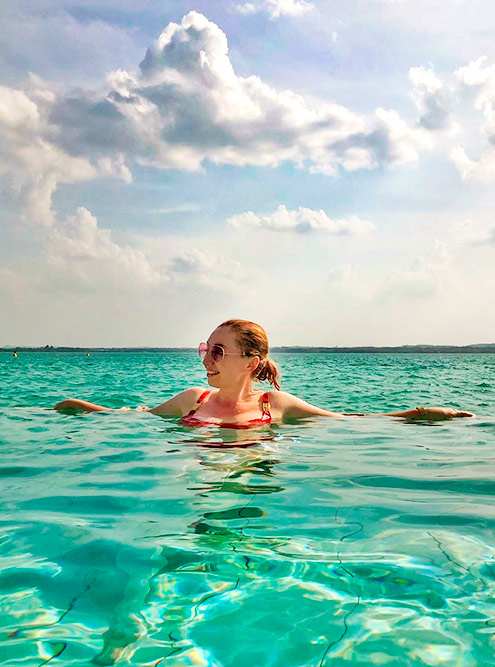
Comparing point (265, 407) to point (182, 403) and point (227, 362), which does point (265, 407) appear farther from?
point (182, 403)

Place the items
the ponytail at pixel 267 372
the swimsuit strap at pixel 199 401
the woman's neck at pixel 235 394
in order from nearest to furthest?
the ponytail at pixel 267 372, the woman's neck at pixel 235 394, the swimsuit strap at pixel 199 401

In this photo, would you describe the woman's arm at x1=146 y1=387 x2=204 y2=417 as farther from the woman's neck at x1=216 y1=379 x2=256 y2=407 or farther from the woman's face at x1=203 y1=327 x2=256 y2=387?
the woman's face at x1=203 y1=327 x2=256 y2=387

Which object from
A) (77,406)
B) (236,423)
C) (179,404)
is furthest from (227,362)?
(77,406)

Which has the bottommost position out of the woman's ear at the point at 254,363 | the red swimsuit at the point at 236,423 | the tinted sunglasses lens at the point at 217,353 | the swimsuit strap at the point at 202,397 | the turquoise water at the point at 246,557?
the turquoise water at the point at 246,557

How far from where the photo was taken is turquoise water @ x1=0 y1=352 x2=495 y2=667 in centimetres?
207

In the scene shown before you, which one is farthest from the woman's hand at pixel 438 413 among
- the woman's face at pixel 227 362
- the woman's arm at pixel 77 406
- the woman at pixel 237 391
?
the woman's arm at pixel 77 406

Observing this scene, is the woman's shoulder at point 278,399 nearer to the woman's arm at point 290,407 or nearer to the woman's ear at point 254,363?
the woman's arm at point 290,407

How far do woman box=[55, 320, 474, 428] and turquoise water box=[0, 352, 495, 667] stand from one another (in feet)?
2.65

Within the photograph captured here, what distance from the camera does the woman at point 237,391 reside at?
612cm

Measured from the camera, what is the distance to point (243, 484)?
4.21 meters

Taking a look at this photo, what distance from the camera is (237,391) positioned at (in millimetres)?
6398

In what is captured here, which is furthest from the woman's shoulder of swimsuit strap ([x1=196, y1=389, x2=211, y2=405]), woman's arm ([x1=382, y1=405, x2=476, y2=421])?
woman's arm ([x1=382, y1=405, x2=476, y2=421])

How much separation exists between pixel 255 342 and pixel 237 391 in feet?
1.99

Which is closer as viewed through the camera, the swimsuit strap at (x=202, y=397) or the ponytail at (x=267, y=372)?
the ponytail at (x=267, y=372)
